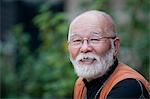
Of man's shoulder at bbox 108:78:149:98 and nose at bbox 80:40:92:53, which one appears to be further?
nose at bbox 80:40:92:53

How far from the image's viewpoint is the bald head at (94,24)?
361cm

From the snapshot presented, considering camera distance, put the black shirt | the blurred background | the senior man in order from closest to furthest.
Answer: the black shirt → the senior man → the blurred background

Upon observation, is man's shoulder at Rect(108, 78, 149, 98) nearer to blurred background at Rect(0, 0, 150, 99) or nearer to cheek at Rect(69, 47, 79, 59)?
cheek at Rect(69, 47, 79, 59)

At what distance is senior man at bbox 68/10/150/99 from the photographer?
358cm

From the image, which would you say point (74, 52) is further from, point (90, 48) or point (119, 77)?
point (119, 77)

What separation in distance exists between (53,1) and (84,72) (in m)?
6.98

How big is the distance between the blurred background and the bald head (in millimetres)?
3314

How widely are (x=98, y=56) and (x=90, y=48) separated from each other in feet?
0.27

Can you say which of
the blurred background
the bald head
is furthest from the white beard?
the blurred background

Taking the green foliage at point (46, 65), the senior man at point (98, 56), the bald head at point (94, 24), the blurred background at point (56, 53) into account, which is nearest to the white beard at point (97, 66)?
the senior man at point (98, 56)

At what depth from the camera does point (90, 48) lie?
3.61 metres

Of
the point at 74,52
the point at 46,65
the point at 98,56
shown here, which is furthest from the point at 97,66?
the point at 46,65

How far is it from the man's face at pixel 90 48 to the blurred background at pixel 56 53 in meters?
3.33

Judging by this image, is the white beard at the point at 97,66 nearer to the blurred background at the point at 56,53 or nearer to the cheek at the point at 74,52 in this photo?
the cheek at the point at 74,52
